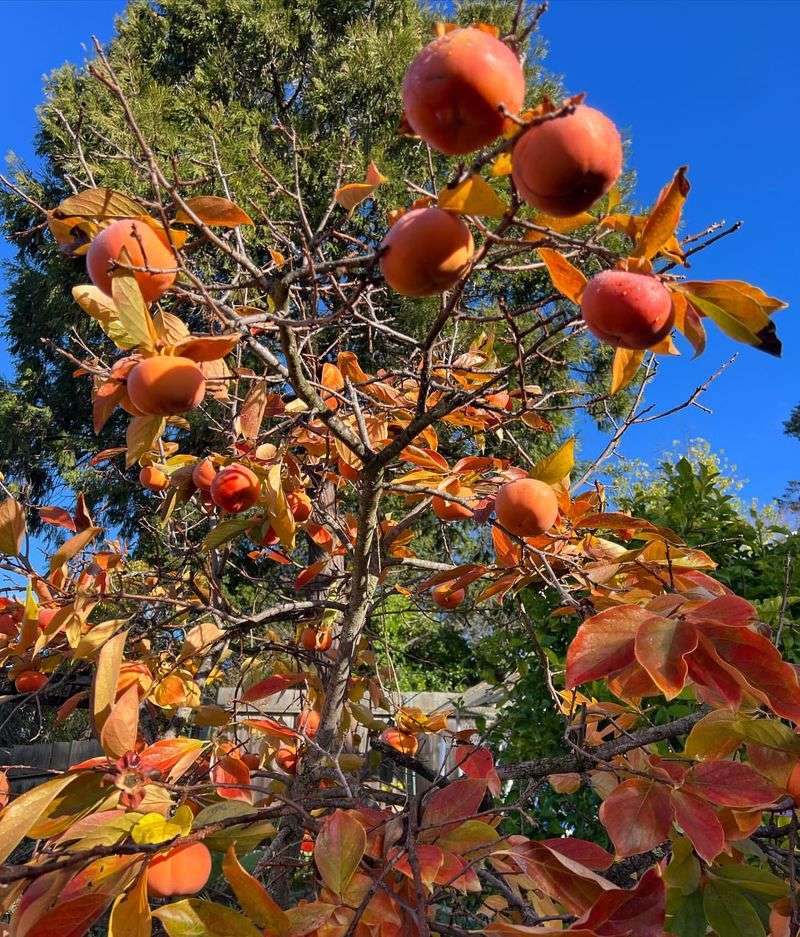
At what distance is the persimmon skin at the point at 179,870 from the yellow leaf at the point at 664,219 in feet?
2.50

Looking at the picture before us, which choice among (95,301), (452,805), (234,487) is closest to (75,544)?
(234,487)

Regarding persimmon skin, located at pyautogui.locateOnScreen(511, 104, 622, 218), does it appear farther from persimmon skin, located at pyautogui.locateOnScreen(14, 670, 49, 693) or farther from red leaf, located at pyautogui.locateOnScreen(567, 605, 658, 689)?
persimmon skin, located at pyautogui.locateOnScreen(14, 670, 49, 693)

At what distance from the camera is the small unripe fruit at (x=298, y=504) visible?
1419 mm

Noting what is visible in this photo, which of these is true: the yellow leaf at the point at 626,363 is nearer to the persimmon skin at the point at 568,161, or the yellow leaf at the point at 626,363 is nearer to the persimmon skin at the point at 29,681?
the persimmon skin at the point at 568,161

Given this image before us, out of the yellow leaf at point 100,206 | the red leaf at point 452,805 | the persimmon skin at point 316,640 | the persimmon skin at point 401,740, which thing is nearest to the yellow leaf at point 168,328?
the yellow leaf at point 100,206

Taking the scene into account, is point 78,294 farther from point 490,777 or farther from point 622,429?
point 622,429

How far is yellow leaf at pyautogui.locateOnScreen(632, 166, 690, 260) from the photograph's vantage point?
23.2 inches

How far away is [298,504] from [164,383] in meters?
0.72

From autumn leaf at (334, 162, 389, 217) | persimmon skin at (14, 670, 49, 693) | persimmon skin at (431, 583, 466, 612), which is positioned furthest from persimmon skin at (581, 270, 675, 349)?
persimmon skin at (14, 670, 49, 693)

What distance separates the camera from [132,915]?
0.65m

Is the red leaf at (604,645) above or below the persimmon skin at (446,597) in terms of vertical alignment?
below

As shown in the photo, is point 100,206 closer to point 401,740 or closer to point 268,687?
point 268,687

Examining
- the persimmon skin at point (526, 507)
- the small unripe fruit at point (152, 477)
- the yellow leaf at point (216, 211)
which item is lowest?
the persimmon skin at point (526, 507)

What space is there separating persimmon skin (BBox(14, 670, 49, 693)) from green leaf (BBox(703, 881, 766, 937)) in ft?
4.89
